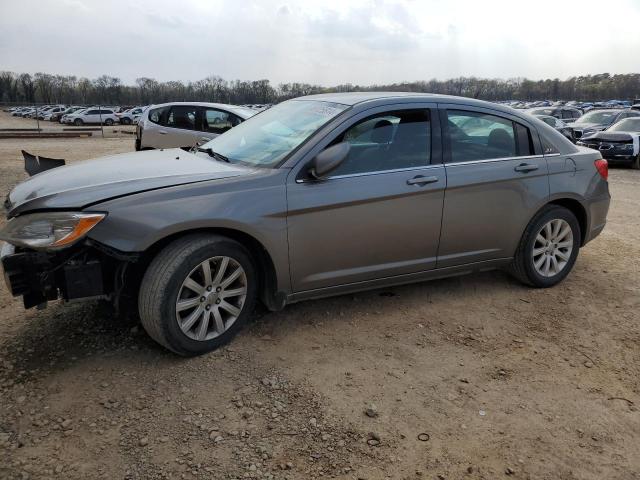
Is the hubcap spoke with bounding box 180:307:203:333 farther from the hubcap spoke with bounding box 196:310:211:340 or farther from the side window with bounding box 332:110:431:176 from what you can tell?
the side window with bounding box 332:110:431:176

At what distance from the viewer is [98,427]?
2729mm

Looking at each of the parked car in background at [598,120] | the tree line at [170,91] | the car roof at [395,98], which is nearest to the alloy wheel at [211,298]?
the car roof at [395,98]

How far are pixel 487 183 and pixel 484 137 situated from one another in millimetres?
395

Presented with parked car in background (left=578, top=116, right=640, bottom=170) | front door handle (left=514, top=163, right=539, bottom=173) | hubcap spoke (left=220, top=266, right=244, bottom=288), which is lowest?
parked car in background (left=578, top=116, right=640, bottom=170)

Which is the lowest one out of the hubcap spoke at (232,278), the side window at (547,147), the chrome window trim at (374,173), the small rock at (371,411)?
the small rock at (371,411)

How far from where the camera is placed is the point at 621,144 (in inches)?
567

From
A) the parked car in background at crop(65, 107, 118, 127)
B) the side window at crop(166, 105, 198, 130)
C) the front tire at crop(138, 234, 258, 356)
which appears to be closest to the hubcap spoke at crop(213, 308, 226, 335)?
the front tire at crop(138, 234, 258, 356)

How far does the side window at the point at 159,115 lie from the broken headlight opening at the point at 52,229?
350 inches

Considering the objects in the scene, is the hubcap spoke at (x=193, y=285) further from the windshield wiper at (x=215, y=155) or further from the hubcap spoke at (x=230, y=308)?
the windshield wiper at (x=215, y=155)

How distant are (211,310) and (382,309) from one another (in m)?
1.45

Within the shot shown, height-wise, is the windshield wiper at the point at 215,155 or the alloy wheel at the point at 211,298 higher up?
Answer: the windshield wiper at the point at 215,155

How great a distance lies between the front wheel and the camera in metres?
4.55

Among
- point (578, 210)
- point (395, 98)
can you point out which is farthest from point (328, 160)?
point (578, 210)

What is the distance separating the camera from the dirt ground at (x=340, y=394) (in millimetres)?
2545
